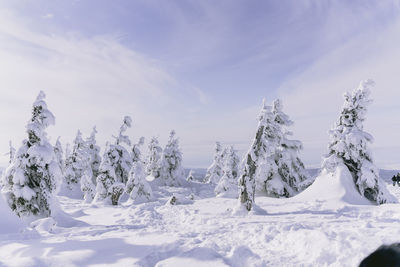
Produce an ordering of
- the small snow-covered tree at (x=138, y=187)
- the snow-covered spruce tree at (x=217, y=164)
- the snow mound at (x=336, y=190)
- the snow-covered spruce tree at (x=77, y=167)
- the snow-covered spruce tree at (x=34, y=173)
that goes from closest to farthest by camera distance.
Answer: the snow-covered spruce tree at (x=34, y=173) < the snow mound at (x=336, y=190) < the small snow-covered tree at (x=138, y=187) < the snow-covered spruce tree at (x=77, y=167) < the snow-covered spruce tree at (x=217, y=164)

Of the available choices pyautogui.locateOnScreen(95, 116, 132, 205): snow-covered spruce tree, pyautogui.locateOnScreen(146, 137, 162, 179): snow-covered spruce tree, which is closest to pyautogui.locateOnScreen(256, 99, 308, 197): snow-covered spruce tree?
pyautogui.locateOnScreen(95, 116, 132, 205): snow-covered spruce tree

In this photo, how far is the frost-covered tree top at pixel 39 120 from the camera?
1553cm

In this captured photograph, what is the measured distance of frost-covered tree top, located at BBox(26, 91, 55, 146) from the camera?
1553cm

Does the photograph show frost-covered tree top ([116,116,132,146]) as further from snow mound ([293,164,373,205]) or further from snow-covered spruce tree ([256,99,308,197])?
snow mound ([293,164,373,205])

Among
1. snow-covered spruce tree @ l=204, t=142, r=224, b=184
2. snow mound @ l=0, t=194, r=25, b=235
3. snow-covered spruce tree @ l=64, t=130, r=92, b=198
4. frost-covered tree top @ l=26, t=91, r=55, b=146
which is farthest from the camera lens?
snow-covered spruce tree @ l=204, t=142, r=224, b=184

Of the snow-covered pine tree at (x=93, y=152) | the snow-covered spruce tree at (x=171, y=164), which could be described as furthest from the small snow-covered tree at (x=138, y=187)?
the snow-covered spruce tree at (x=171, y=164)

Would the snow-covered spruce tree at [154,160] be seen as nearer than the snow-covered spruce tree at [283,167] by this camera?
No

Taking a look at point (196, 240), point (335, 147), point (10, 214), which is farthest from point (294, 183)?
point (10, 214)

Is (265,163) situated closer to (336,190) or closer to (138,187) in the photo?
(336,190)

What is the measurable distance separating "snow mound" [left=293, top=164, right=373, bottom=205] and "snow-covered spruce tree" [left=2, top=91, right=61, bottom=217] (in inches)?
683

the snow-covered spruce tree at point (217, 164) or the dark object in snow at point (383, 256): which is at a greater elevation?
the snow-covered spruce tree at point (217, 164)

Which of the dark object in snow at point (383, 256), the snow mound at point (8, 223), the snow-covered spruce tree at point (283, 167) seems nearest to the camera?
the dark object in snow at point (383, 256)

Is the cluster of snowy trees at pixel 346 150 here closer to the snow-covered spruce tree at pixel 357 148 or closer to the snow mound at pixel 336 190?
the snow-covered spruce tree at pixel 357 148

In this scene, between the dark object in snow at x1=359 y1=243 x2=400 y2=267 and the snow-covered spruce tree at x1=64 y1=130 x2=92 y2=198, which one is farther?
the snow-covered spruce tree at x1=64 y1=130 x2=92 y2=198
